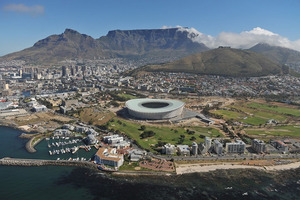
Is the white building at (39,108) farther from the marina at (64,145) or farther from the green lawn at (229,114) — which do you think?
the green lawn at (229,114)

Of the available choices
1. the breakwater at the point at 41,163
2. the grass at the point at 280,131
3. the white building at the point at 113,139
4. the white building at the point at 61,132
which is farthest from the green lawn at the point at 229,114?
the breakwater at the point at 41,163

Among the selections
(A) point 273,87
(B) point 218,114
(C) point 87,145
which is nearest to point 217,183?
(C) point 87,145

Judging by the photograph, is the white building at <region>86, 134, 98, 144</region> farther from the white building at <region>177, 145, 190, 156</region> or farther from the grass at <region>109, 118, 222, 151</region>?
the white building at <region>177, 145, 190, 156</region>

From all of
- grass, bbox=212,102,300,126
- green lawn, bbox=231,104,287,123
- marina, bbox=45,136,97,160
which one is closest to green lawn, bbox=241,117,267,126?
grass, bbox=212,102,300,126

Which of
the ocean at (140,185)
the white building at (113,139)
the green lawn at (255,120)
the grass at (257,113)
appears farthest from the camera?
the grass at (257,113)

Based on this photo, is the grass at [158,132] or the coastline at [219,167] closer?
the coastline at [219,167]

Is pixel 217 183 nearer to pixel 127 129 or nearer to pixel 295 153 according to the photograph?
pixel 295 153
